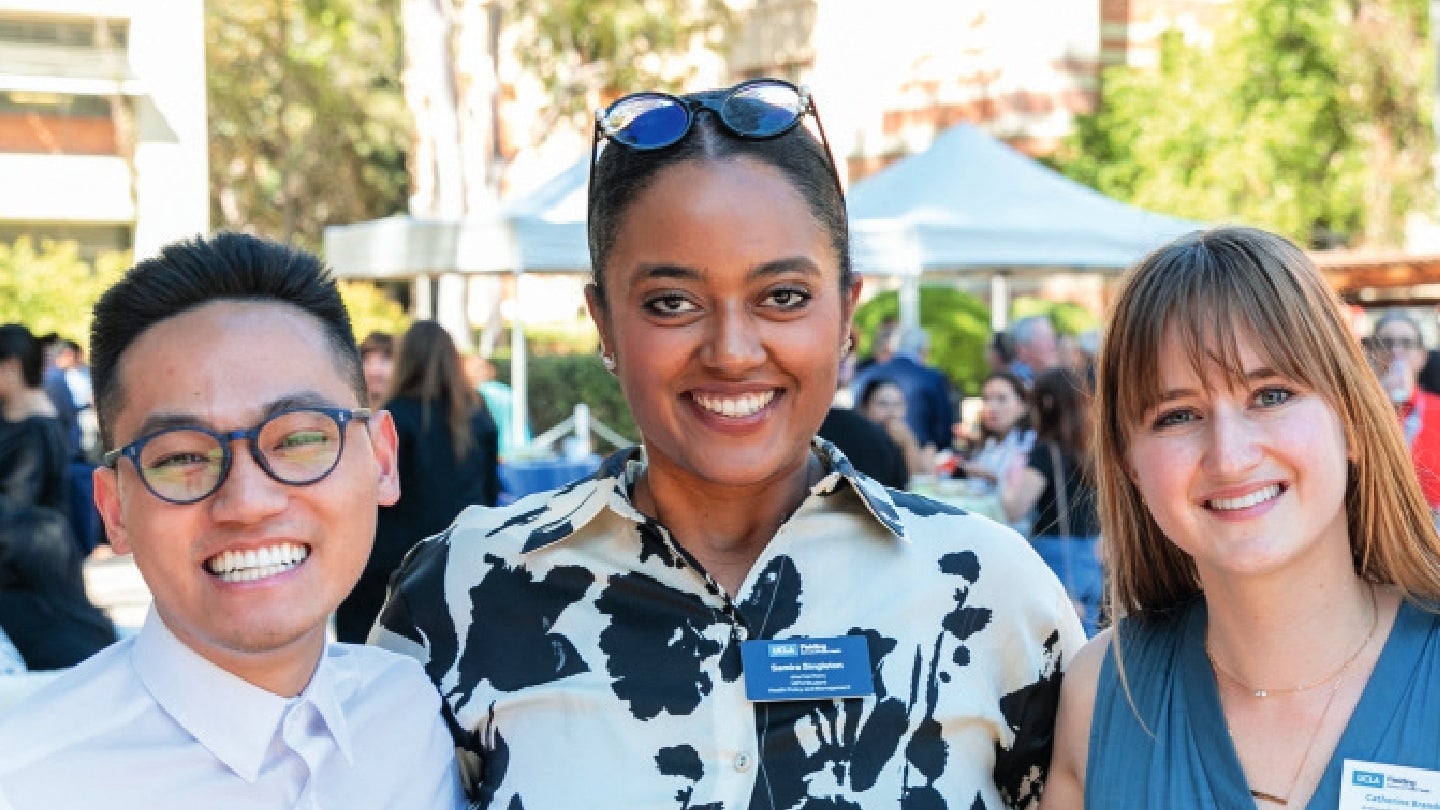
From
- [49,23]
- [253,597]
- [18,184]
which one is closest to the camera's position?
[253,597]

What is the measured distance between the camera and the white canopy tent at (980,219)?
10883mm

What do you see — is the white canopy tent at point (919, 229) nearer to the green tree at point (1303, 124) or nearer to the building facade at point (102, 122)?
the building facade at point (102, 122)

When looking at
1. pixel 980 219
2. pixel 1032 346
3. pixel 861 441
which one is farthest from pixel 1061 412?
pixel 980 219

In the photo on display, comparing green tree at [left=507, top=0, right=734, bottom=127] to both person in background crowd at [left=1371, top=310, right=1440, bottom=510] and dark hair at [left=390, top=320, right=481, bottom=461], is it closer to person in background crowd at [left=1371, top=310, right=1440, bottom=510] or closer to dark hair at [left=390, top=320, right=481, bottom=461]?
person in background crowd at [left=1371, top=310, right=1440, bottom=510]

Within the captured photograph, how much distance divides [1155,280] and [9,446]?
6.54m

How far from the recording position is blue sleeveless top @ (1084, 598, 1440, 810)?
212 cm

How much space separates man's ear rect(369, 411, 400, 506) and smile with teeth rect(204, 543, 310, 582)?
19 centimetres

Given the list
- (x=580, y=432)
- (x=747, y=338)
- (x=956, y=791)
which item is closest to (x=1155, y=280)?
(x=747, y=338)

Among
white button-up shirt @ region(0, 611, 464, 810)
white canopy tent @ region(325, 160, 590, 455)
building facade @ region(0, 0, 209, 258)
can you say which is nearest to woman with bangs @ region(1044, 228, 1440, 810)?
white button-up shirt @ region(0, 611, 464, 810)

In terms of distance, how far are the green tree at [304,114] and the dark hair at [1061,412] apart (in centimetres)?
2146

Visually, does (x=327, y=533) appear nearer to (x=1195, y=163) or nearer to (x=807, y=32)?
(x=1195, y=163)

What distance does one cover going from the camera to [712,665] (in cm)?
229

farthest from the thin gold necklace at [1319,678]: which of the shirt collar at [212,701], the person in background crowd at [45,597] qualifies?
the person in background crowd at [45,597]

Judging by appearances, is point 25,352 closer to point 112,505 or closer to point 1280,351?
point 112,505
